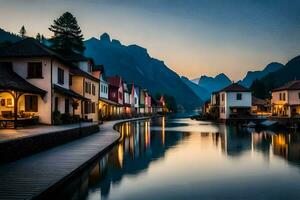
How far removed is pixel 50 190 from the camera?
9.77m

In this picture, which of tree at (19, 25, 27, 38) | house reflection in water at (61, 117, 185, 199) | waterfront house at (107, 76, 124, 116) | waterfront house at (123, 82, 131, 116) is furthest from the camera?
tree at (19, 25, 27, 38)

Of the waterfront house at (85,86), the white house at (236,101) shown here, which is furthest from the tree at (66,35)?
the white house at (236,101)

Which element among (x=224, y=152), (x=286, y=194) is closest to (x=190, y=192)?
(x=286, y=194)

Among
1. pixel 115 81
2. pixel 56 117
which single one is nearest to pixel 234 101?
pixel 115 81

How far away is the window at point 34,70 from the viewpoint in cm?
→ 2984

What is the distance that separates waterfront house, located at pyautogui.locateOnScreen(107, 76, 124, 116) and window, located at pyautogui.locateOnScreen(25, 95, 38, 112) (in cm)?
3941

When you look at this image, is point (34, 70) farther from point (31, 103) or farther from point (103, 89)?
point (103, 89)

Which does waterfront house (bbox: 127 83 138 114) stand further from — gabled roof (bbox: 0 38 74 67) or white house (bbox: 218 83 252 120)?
gabled roof (bbox: 0 38 74 67)

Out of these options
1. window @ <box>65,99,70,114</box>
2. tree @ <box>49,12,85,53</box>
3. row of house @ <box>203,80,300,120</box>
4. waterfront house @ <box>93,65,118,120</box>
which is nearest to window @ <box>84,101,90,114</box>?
window @ <box>65,99,70,114</box>

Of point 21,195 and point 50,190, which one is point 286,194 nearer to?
point 50,190

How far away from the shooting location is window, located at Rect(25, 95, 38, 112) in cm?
2952

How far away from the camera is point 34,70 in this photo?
2988 cm

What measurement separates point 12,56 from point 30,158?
1765 cm

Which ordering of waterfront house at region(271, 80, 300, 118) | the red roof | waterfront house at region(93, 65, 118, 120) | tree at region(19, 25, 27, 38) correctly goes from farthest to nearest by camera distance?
tree at region(19, 25, 27, 38)
the red roof
waterfront house at region(271, 80, 300, 118)
waterfront house at region(93, 65, 118, 120)
